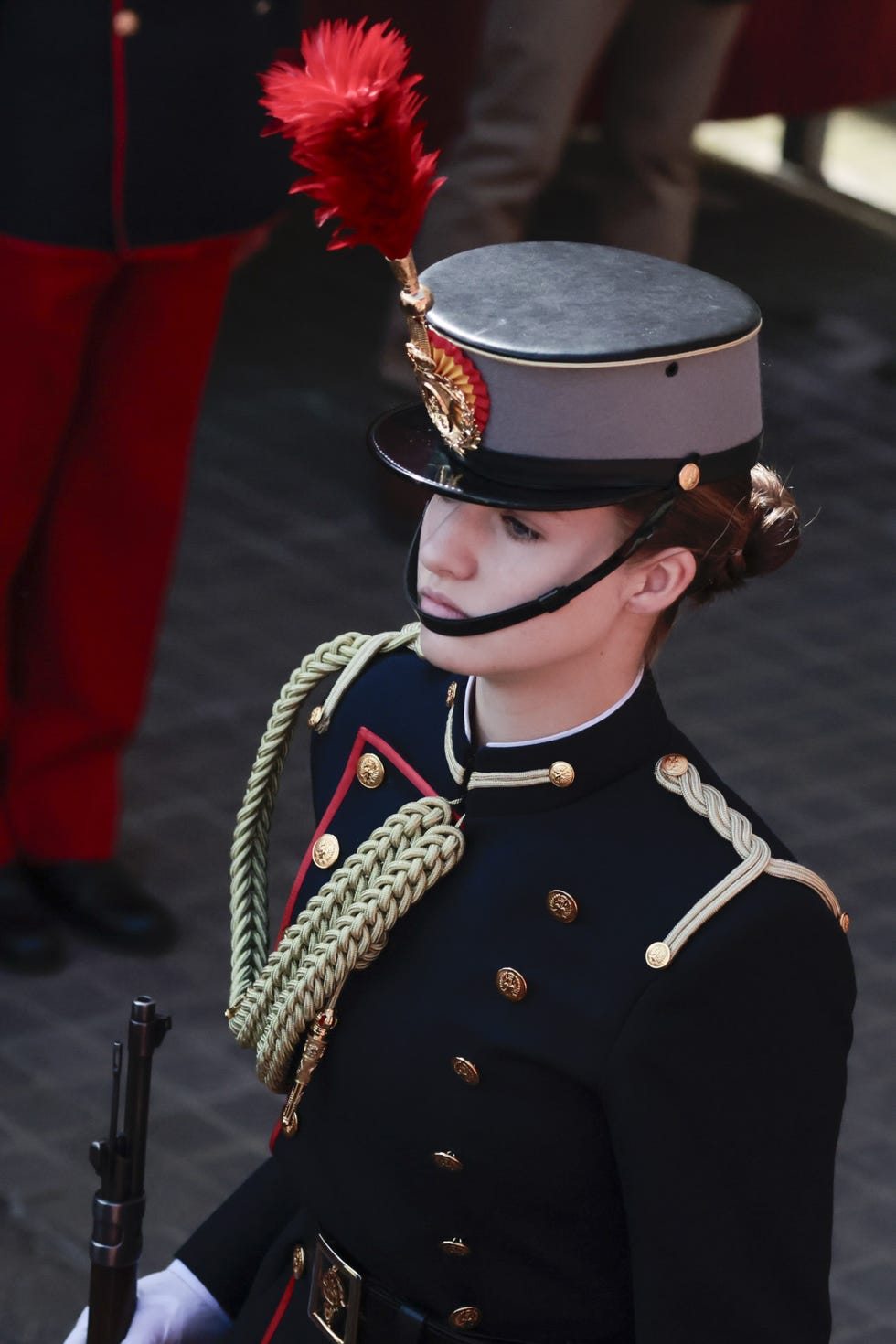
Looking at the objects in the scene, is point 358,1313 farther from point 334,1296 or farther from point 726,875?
point 726,875

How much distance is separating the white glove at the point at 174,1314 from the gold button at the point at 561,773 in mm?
637

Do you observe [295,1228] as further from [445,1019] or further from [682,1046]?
[682,1046]

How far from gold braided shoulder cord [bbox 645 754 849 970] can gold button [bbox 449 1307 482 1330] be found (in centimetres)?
36

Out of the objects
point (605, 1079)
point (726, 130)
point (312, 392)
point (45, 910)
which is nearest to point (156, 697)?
point (45, 910)

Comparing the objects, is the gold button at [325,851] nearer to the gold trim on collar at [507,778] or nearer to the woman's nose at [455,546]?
the gold trim on collar at [507,778]

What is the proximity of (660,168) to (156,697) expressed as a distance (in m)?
2.16

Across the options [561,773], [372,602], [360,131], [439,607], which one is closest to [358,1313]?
[561,773]

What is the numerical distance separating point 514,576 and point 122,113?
6.36 feet

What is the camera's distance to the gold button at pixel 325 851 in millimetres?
1929

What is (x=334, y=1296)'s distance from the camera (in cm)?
188

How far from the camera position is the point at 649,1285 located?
1.68 m

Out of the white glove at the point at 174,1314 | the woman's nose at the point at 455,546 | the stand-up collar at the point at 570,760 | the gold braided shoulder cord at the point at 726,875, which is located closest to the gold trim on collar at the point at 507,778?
the stand-up collar at the point at 570,760

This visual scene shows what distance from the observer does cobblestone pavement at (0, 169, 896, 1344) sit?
→ 11.3 ft

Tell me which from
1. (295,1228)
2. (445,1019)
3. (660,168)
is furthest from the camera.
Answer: (660,168)
